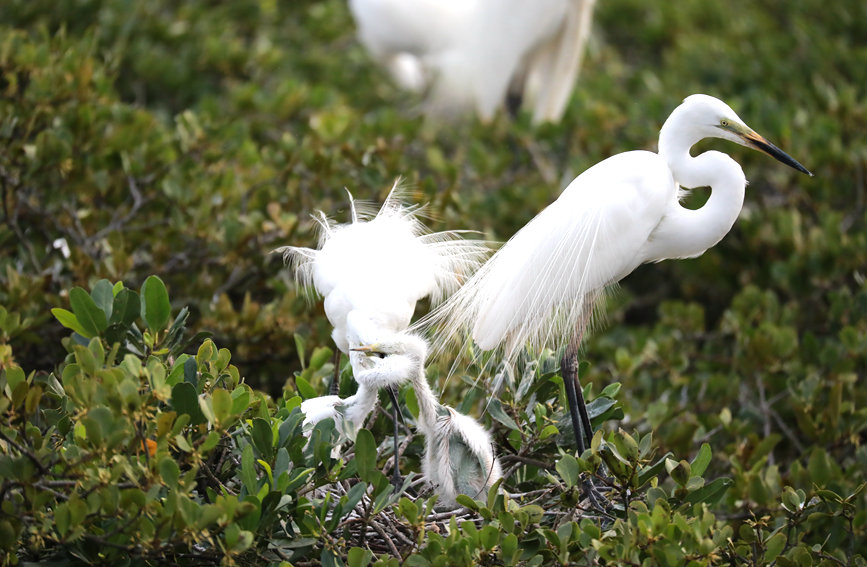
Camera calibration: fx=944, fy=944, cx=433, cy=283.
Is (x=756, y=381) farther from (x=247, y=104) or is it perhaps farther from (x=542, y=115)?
(x=542, y=115)

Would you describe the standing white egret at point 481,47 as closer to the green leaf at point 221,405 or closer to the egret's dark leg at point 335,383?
the egret's dark leg at point 335,383

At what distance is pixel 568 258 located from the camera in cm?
220

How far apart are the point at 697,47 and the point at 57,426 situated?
5076mm

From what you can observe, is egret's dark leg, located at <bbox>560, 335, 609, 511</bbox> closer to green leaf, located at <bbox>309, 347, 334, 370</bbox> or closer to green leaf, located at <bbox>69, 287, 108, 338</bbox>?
green leaf, located at <bbox>309, 347, 334, 370</bbox>

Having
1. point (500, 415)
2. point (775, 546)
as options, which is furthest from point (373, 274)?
point (775, 546)

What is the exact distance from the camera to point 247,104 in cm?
432

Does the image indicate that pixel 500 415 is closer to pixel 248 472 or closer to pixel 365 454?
pixel 365 454

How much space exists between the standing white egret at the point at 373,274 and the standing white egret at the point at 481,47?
304 centimetres

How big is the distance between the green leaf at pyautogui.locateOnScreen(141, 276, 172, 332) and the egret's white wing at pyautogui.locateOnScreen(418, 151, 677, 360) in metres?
0.68

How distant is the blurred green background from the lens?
280 centimetres

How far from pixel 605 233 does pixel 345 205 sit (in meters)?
1.32

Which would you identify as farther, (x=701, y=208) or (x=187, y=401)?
(x=701, y=208)

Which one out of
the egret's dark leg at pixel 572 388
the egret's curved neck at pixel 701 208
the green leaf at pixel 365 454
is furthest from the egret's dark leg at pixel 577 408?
the green leaf at pixel 365 454

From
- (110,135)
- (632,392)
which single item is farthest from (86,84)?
(632,392)
